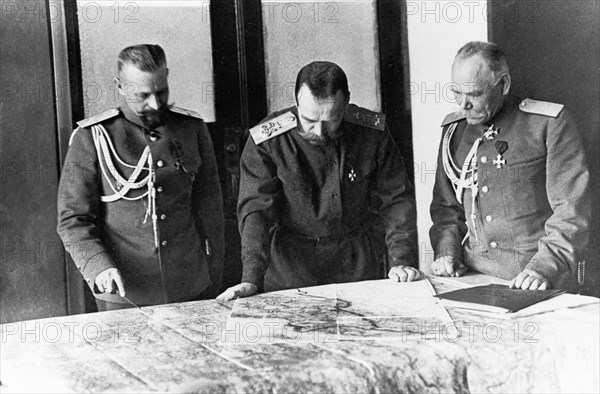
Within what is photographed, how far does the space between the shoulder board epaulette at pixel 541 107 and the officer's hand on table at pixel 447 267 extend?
1.49ft

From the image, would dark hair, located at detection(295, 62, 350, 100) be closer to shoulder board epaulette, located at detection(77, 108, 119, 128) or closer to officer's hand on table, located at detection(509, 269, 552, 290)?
shoulder board epaulette, located at detection(77, 108, 119, 128)

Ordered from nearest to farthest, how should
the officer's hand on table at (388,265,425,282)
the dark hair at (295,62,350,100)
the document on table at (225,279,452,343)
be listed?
the document on table at (225,279,452,343) < the officer's hand on table at (388,265,425,282) < the dark hair at (295,62,350,100)

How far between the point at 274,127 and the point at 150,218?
437mm

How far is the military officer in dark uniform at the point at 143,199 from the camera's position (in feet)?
5.64

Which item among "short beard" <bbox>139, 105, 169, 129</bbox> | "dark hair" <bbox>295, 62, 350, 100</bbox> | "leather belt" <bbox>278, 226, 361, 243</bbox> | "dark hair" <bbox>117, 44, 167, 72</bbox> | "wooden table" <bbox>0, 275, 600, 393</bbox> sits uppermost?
"dark hair" <bbox>117, 44, 167, 72</bbox>

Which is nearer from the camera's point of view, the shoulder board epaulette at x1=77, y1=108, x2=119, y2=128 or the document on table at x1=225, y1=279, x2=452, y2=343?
the document on table at x1=225, y1=279, x2=452, y2=343

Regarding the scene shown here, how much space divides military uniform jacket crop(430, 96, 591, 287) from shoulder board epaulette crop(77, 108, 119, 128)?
3.16 ft

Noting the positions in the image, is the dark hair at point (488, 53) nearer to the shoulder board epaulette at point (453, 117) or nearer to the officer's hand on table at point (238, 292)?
the shoulder board epaulette at point (453, 117)

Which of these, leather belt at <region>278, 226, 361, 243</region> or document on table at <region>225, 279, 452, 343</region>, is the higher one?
leather belt at <region>278, 226, 361, 243</region>

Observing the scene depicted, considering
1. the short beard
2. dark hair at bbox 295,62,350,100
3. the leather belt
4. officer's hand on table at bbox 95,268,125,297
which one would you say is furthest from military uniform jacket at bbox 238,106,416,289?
officer's hand on table at bbox 95,268,125,297

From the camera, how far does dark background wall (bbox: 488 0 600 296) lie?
5.66 feet

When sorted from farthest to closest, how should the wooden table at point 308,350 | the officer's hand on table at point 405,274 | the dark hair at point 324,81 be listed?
the dark hair at point 324,81 → the officer's hand on table at point 405,274 → the wooden table at point 308,350

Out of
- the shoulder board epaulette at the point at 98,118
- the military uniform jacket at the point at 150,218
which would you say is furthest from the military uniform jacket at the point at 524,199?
the shoulder board epaulette at the point at 98,118

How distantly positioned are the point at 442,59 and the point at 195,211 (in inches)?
33.8
